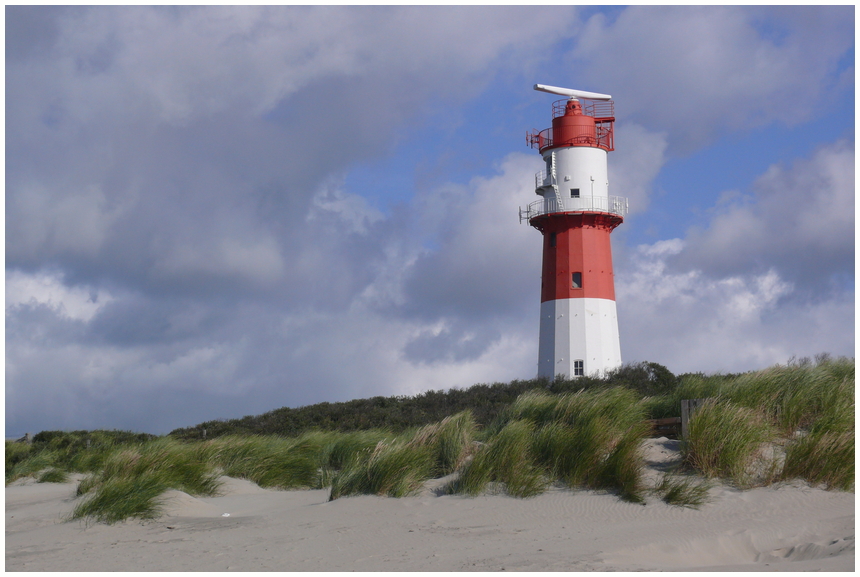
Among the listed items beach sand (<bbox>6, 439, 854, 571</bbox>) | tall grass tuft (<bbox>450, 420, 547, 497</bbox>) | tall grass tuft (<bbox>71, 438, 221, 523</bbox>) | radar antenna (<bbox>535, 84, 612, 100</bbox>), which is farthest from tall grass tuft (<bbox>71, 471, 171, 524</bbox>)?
radar antenna (<bbox>535, 84, 612, 100</bbox>)

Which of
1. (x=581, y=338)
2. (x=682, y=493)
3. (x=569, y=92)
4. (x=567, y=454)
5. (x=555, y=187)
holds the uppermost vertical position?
(x=569, y=92)

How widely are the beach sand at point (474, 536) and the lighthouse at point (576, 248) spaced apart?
54.4 feet

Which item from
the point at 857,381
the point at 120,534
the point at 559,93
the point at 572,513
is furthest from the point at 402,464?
the point at 559,93

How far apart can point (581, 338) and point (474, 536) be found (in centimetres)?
1898

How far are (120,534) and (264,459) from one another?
4.82m

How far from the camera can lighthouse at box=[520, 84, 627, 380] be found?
994 inches

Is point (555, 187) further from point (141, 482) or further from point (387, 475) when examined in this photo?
point (141, 482)

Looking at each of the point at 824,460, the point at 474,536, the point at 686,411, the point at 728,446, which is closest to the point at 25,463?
the point at 474,536

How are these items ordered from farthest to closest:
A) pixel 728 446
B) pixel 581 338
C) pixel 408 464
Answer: pixel 581 338
pixel 408 464
pixel 728 446

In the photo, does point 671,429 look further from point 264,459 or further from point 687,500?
point 264,459

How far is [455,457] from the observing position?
9.56 metres

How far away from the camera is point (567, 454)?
8.47 metres

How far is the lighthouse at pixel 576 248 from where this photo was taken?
2525 centimetres

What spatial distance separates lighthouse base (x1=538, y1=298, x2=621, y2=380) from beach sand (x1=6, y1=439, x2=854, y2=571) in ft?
54.0
